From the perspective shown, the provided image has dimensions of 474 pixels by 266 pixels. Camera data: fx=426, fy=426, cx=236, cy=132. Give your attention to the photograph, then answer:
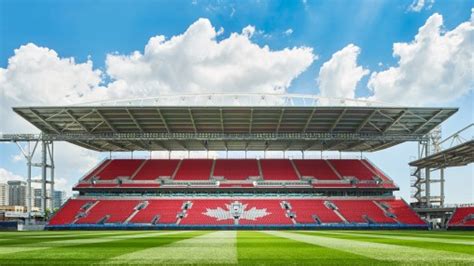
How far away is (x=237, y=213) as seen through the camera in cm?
4791

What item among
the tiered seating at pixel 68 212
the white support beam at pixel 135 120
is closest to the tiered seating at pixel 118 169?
the tiered seating at pixel 68 212

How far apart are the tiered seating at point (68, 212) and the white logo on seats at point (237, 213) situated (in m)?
15.1

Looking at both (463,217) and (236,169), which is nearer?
(463,217)

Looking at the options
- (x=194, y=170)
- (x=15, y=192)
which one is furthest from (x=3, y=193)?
(x=194, y=170)

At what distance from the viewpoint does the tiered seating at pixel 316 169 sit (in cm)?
5450

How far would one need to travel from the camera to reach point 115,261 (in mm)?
10477

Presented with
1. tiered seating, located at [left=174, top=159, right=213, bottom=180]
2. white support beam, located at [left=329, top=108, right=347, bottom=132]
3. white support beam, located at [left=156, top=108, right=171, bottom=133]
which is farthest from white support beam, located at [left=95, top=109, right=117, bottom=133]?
white support beam, located at [left=329, top=108, right=347, bottom=132]

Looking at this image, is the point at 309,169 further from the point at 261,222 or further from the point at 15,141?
the point at 15,141

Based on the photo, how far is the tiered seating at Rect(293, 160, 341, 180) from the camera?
54.5m

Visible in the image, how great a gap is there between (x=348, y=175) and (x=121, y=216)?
2848 centimetres

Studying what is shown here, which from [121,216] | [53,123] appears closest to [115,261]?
[121,216]

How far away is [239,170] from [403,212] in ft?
67.3

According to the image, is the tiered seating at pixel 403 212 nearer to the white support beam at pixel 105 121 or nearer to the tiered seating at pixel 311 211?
the tiered seating at pixel 311 211

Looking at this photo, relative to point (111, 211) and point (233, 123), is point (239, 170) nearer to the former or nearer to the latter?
point (233, 123)
